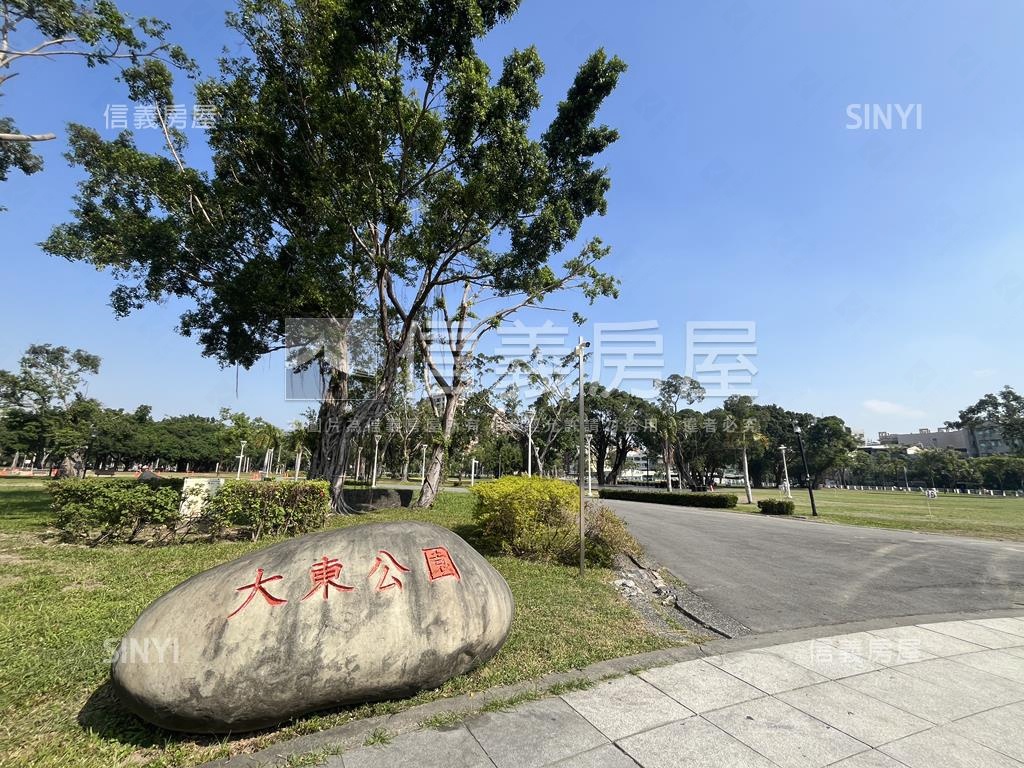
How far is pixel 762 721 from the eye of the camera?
3.34 metres

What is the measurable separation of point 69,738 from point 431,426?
655 inches

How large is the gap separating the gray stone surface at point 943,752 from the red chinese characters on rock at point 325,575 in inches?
157

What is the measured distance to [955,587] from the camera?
789 centimetres

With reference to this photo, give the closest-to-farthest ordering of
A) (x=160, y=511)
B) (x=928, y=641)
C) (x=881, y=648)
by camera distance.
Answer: (x=881, y=648)
(x=928, y=641)
(x=160, y=511)

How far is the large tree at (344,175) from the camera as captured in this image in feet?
37.7

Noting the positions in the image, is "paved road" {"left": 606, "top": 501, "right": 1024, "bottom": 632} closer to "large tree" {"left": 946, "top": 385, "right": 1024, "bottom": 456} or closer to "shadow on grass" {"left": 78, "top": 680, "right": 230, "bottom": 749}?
"shadow on grass" {"left": 78, "top": 680, "right": 230, "bottom": 749}

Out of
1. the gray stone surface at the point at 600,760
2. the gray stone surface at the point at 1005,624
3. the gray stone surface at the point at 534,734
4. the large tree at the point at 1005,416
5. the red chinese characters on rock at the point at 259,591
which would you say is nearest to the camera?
the gray stone surface at the point at 600,760

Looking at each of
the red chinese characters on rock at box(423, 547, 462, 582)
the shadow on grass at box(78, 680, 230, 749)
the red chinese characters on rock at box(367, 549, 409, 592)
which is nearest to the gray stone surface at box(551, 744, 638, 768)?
the red chinese characters on rock at box(423, 547, 462, 582)

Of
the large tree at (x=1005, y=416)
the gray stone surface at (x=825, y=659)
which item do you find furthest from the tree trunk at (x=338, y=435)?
the large tree at (x=1005, y=416)

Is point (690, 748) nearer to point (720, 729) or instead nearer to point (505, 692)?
point (720, 729)

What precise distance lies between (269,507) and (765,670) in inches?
378

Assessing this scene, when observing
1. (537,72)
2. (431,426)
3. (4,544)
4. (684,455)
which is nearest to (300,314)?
(431,426)

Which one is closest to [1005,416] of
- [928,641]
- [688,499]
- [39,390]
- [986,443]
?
[986,443]

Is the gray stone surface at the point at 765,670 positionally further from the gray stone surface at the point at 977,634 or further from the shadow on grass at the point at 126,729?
the shadow on grass at the point at 126,729
